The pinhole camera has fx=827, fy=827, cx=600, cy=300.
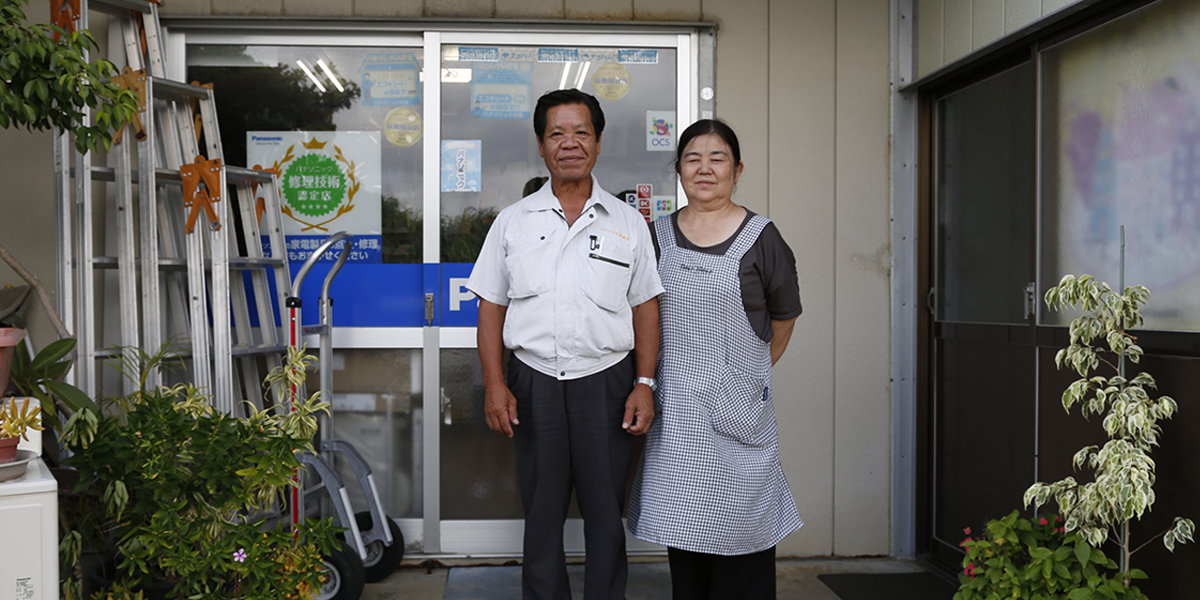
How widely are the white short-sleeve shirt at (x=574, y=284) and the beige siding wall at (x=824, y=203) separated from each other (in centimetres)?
117

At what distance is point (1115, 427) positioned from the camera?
6.59 ft

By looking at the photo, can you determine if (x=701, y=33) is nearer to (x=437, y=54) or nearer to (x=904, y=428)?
(x=437, y=54)

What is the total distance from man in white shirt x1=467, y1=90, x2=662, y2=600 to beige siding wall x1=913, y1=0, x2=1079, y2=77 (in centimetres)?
140

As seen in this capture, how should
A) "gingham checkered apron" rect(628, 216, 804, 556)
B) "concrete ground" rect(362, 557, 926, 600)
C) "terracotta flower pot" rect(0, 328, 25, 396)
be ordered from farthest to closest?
"concrete ground" rect(362, 557, 926, 600)
"gingham checkered apron" rect(628, 216, 804, 556)
"terracotta flower pot" rect(0, 328, 25, 396)

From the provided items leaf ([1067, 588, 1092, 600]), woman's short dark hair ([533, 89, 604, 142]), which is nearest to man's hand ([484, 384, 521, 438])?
woman's short dark hair ([533, 89, 604, 142])

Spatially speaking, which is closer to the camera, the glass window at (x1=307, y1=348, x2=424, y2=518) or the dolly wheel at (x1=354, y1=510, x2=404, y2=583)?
the dolly wheel at (x1=354, y1=510, x2=404, y2=583)

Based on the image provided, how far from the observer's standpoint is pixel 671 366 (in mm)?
2260

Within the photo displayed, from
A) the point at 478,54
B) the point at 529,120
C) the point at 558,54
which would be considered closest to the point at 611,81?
the point at 558,54

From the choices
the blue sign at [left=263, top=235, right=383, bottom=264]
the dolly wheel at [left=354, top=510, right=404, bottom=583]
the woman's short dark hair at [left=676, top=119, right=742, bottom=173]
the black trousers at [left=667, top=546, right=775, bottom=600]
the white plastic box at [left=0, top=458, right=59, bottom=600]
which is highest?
the woman's short dark hair at [left=676, top=119, right=742, bottom=173]

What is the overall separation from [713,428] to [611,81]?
5.55 ft

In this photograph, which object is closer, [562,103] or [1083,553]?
[1083,553]

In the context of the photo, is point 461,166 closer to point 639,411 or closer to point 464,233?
point 464,233

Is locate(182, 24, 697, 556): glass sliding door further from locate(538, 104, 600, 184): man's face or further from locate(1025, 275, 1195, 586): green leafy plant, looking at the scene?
locate(1025, 275, 1195, 586): green leafy plant

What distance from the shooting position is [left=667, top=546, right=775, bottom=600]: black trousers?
227 cm
